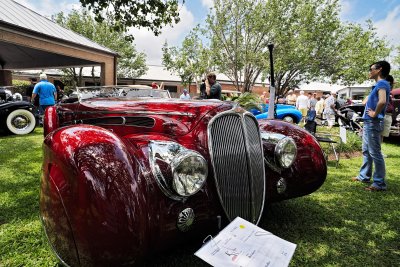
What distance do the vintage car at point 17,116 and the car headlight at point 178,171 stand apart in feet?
23.8

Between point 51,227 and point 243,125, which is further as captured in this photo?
point 243,125

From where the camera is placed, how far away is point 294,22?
60.1ft

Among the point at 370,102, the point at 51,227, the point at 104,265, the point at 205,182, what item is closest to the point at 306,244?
the point at 205,182

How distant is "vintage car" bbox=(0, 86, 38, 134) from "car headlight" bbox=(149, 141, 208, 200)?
23.8ft

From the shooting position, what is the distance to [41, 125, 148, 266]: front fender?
137 cm

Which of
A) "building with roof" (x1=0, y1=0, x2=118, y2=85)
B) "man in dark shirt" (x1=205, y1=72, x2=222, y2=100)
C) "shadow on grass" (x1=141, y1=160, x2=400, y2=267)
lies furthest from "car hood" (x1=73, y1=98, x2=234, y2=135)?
"building with roof" (x1=0, y1=0, x2=118, y2=85)

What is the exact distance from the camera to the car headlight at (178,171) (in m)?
1.60

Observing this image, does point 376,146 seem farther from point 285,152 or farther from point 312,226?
point 285,152

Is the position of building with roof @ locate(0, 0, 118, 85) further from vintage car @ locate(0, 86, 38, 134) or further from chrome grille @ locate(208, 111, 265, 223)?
chrome grille @ locate(208, 111, 265, 223)

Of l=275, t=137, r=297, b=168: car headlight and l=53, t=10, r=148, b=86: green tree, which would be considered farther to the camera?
l=53, t=10, r=148, b=86: green tree

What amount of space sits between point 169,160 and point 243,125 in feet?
2.40

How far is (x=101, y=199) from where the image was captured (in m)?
1.39

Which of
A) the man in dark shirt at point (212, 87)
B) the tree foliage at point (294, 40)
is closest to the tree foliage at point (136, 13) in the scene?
the man in dark shirt at point (212, 87)

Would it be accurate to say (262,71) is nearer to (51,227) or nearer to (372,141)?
(372,141)
